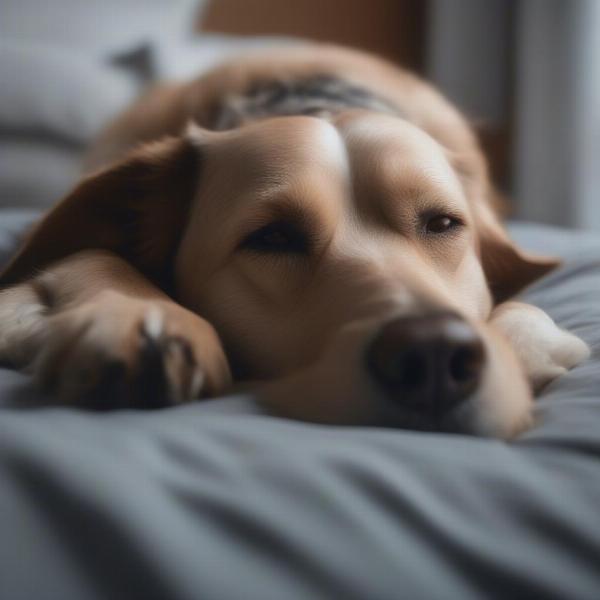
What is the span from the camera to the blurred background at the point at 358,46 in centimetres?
333

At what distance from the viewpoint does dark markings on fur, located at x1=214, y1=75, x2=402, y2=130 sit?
1.99 m

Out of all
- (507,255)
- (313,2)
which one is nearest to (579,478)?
(507,255)

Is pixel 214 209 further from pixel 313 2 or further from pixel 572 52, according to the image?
pixel 313 2

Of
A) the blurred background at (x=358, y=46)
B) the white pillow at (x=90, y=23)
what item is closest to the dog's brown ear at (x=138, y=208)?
the blurred background at (x=358, y=46)

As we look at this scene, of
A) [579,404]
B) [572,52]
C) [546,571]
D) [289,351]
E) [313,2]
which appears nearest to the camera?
[546,571]

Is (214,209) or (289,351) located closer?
(289,351)

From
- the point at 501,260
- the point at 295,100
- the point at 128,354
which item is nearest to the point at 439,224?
the point at 501,260

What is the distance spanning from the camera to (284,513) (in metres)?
0.59

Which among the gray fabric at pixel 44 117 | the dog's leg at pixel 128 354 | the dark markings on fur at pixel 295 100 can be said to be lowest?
the gray fabric at pixel 44 117

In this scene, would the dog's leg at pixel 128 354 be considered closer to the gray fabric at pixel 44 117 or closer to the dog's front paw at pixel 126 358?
the dog's front paw at pixel 126 358

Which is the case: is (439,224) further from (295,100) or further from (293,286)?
(295,100)

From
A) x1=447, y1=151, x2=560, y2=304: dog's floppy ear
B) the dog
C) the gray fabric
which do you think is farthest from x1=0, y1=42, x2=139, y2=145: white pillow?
x1=447, y1=151, x2=560, y2=304: dog's floppy ear

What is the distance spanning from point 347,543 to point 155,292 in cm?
65

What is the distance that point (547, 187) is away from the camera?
15.1ft
